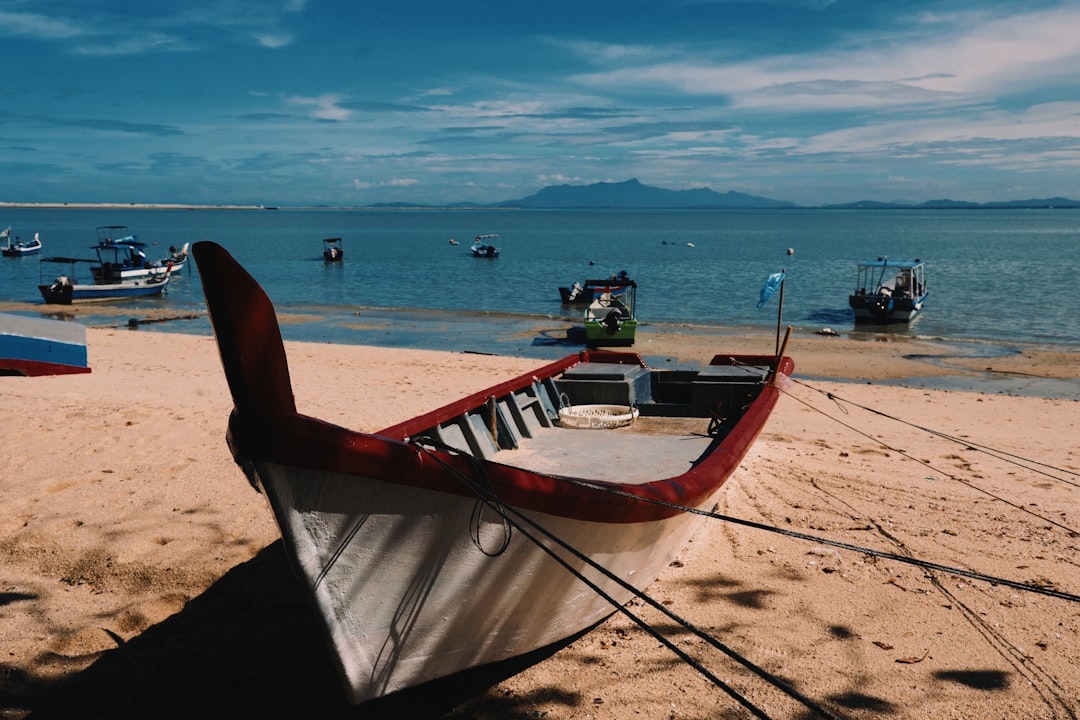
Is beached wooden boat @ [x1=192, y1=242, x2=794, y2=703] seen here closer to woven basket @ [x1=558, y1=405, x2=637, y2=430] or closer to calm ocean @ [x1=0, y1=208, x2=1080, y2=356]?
woven basket @ [x1=558, y1=405, x2=637, y2=430]

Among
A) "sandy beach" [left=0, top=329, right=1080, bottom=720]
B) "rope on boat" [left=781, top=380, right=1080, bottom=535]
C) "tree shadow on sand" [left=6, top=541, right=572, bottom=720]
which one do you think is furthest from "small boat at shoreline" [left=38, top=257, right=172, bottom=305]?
"tree shadow on sand" [left=6, top=541, right=572, bottom=720]

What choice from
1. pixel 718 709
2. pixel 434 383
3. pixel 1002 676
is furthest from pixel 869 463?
pixel 434 383

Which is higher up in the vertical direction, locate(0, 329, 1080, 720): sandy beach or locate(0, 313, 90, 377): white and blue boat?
locate(0, 313, 90, 377): white and blue boat

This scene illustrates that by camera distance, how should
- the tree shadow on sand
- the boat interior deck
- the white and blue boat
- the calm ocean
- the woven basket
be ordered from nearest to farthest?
the tree shadow on sand < the boat interior deck < the woven basket < the white and blue boat < the calm ocean

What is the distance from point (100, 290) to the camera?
3991 cm

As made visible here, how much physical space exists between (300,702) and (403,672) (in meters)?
0.86

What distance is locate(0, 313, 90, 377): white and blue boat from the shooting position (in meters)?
14.7

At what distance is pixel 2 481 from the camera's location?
28.0 feet

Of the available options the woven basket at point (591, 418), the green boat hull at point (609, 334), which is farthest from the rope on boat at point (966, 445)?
the green boat hull at point (609, 334)

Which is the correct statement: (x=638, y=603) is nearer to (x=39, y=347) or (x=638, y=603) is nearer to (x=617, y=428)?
(x=617, y=428)

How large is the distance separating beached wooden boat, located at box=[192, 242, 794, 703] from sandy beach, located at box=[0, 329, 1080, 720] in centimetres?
60

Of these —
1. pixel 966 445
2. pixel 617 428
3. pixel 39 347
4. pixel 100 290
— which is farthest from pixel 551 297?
pixel 617 428

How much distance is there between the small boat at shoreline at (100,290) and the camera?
3850 cm

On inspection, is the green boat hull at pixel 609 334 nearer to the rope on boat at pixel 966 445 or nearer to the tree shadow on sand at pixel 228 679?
the rope on boat at pixel 966 445
